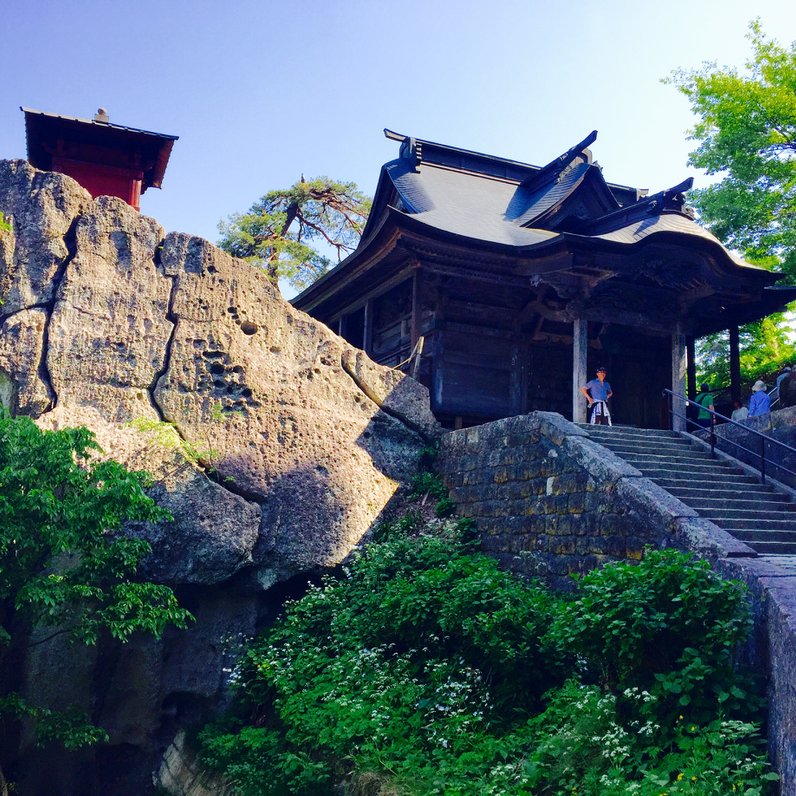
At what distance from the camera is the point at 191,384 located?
997 cm

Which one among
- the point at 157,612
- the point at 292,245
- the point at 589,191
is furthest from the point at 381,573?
the point at 292,245

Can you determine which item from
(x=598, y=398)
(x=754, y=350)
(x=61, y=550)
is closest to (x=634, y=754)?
(x=61, y=550)

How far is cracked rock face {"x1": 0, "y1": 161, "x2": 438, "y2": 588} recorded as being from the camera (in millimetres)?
9219

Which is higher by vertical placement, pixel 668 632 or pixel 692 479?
pixel 692 479

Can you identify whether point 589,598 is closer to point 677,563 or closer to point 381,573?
point 677,563

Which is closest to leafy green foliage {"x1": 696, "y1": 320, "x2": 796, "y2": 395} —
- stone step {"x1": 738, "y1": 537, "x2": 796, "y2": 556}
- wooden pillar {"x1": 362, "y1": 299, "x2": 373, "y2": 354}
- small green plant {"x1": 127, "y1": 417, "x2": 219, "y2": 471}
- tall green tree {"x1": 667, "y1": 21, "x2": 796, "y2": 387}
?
tall green tree {"x1": 667, "y1": 21, "x2": 796, "y2": 387}

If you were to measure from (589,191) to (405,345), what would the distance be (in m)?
5.04

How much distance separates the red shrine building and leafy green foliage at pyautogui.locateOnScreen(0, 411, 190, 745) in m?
10.8

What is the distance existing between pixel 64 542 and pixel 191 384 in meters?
3.20

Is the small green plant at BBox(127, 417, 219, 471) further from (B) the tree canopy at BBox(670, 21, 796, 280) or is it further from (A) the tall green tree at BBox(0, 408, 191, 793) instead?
(B) the tree canopy at BBox(670, 21, 796, 280)

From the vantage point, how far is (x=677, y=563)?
5.84 meters

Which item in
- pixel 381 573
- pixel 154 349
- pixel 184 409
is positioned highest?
pixel 154 349

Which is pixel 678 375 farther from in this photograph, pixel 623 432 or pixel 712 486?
pixel 712 486

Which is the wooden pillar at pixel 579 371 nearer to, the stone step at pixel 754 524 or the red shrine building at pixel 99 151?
the stone step at pixel 754 524
